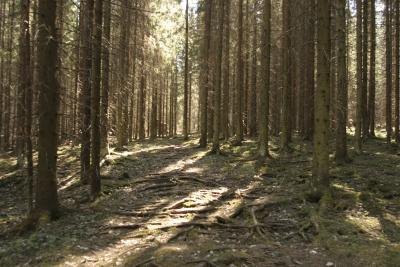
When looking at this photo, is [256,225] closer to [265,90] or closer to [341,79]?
[341,79]

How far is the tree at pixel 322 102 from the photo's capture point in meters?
10.8

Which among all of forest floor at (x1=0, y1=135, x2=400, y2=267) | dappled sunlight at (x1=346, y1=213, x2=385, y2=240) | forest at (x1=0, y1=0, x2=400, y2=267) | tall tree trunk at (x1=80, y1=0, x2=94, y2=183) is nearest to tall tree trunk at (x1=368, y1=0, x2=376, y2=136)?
forest at (x1=0, y1=0, x2=400, y2=267)

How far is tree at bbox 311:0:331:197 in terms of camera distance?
10789mm

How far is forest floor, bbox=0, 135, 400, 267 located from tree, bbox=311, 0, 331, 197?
756 millimetres

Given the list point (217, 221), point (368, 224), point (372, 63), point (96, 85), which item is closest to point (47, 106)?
point (96, 85)

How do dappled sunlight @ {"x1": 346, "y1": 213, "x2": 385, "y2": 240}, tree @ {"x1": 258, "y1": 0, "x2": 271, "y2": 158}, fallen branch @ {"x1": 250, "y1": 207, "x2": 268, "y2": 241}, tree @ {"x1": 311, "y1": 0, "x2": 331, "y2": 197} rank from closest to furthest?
dappled sunlight @ {"x1": 346, "y1": 213, "x2": 385, "y2": 240}, fallen branch @ {"x1": 250, "y1": 207, "x2": 268, "y2": 241}, tree @ {"x1": 311, "y1": 0, "x2": 331, "y2": 197}, tree @ {"x1": 258, "y1": 0, "x2": 271, "y2": 158}

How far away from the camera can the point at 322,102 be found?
10.8 meters

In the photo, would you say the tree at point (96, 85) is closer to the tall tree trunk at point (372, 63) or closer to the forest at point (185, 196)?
the forest at point (185, 196)

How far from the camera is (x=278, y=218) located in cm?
1006

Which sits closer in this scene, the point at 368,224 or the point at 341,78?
the point at 368,224

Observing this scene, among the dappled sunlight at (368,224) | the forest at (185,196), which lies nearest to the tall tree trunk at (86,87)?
the forest at (185,196)

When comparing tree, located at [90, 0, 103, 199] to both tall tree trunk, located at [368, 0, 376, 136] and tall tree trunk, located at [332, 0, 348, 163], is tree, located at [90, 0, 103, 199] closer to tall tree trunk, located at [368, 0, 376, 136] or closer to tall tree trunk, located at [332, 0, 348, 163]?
tall tree trunk, located at [332, 0, 348, 163]

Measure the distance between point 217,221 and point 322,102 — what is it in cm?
409

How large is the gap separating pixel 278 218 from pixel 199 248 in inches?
106
